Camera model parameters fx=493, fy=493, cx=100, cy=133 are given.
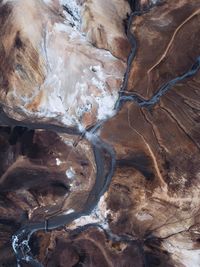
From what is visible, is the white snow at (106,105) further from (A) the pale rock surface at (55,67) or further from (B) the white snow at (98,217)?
(B) the white snow at (98,217)

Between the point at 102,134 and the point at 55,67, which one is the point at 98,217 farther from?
the point at 55,67

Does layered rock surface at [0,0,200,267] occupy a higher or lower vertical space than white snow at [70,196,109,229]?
higher

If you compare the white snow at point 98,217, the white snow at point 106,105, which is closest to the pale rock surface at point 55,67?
the white snow at point 106,105

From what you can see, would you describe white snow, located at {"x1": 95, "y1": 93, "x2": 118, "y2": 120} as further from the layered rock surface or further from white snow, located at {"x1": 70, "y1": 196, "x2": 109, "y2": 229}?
white snow, located at {"x1": 70, "y1": 196, "x2": 109, "y2": 229}

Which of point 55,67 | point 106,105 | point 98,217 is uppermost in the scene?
point 55,67

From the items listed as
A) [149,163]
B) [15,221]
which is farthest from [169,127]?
[15,221]

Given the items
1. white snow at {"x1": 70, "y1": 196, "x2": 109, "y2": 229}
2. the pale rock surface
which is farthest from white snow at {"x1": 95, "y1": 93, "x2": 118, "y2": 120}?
white snow at {"x1": 70, "y1": 196, "x2": 109, "y2": 229}

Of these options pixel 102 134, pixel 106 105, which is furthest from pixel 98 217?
pixel 106 105

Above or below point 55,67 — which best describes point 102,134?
below

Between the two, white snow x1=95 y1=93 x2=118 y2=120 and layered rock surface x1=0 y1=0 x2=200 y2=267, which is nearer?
layered rock surface x1=0 y1=0 x2=200 y2=267
